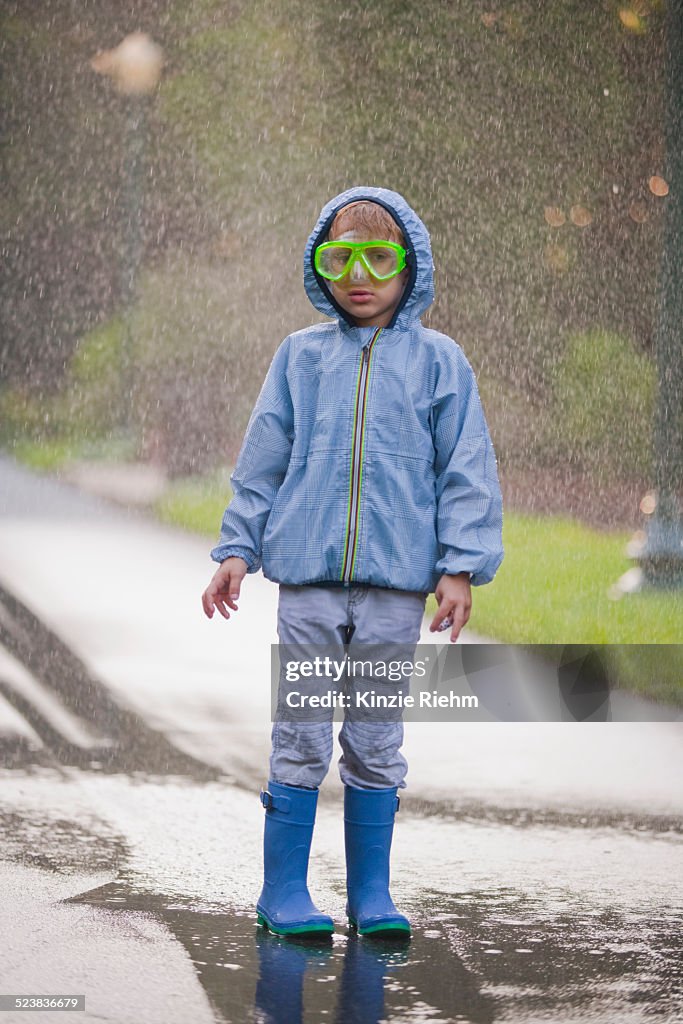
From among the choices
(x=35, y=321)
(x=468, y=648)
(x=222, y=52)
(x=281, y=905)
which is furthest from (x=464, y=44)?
(x=281, y=905)

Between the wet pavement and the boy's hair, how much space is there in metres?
1.28

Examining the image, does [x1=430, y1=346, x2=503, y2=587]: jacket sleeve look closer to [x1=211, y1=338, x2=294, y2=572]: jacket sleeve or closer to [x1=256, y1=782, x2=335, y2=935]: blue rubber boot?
[x1=211, y1=338, x2=294, y2=572]: jacket sleeve

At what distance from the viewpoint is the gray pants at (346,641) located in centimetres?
295

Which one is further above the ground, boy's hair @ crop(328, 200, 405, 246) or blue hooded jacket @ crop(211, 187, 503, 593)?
boy's hair @ crop(328, 200, 405, 246)

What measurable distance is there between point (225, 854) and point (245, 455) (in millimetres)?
1049

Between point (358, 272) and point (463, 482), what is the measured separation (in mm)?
432

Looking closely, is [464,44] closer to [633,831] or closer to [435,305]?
[435,305]

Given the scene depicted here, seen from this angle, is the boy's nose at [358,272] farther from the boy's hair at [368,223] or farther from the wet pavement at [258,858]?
the wet pavement at [258,858]

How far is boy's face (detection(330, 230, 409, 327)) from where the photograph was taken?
119 inches

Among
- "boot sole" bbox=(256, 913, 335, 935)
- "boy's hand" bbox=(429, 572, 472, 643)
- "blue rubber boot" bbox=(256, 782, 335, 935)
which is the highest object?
"boy's hand" bbox=(429, 572, 472, 643)

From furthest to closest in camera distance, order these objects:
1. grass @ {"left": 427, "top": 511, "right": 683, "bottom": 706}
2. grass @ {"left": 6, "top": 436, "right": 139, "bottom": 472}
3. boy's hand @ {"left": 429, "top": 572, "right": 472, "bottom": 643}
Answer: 1. grass @ {"left": 6, "top": 436, "right": 139, "bottom": 472}
2. grass @ {"left": 427, "top": 511, "right": 683, "bottom": 706}
3. boy's hand @ {"left": 429, "top": 572, "right": 472, "bottom": 643}

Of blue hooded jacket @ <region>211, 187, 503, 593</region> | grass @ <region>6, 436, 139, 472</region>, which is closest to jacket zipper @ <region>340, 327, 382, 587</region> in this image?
blue hooded jacket @ <region>211, 187, 503, 593</region>

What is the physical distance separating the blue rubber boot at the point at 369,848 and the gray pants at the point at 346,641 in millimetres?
27
